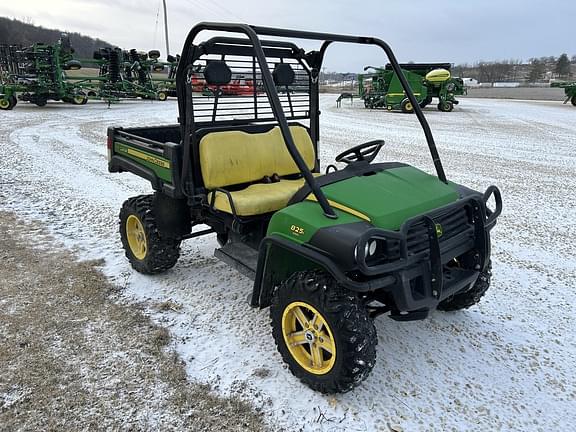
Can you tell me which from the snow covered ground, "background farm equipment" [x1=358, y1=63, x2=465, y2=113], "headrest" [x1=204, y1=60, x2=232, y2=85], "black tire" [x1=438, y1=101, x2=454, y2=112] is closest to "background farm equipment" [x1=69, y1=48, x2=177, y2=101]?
"background farm equipment" [x1=358, y1=63, x2=465, y2=113]

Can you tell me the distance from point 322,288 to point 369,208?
1.59ft

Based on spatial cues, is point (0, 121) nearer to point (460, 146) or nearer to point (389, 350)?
point (460, 146)

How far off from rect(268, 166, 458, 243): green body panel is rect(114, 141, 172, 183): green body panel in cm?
116

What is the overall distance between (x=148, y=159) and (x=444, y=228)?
2.23 m

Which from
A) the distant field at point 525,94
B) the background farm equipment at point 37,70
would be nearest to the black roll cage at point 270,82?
the background farm equipment at point 37,70

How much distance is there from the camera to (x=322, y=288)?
2.23 m

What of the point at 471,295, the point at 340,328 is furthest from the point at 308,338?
the point at 471,295

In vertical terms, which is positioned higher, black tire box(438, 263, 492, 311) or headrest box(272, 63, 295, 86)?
headrest box(272, 63, 295, 86)

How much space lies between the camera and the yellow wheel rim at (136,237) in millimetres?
3766

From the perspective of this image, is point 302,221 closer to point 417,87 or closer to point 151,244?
point 151,244

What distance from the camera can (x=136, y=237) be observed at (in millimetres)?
3889

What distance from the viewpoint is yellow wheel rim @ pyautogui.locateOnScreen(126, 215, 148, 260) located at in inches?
148

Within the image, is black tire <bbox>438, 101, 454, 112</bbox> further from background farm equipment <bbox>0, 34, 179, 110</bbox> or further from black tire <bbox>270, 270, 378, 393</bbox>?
black tire <bbox>270, 270, 378, 393</bbox>

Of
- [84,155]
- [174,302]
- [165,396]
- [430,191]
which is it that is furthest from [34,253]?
[84,155]
